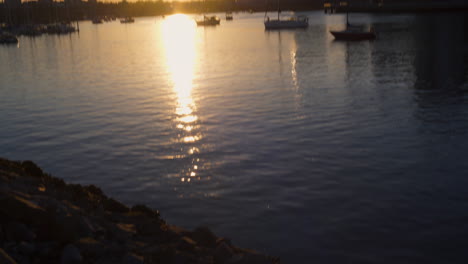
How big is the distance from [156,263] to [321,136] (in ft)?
37.4

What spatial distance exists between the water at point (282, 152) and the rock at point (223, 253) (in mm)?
1291

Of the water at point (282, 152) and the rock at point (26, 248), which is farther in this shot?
the water at point (282, 152)

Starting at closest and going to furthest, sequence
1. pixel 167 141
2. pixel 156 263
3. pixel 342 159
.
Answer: pixel 156 263
pixel 342 159
pixel 167 141

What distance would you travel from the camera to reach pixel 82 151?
17.2 m

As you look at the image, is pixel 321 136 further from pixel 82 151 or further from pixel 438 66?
pixel 438 66

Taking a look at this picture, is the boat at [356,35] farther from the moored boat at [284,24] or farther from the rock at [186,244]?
the rock at [186,244]

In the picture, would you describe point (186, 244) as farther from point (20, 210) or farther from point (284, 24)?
point (284, 24)

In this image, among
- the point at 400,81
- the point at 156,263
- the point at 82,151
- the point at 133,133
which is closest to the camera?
the point at 156,263

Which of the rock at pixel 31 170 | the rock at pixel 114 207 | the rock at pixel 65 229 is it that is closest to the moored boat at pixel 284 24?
the rock at pixel 31 170

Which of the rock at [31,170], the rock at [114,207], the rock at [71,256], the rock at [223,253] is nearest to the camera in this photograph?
the rock at [71,256]

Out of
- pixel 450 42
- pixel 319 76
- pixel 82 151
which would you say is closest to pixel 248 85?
pixel 319 76

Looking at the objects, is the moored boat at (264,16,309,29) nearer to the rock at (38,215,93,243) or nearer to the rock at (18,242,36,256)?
the rock at (38,215,93,243)

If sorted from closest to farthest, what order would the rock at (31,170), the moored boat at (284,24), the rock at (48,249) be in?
the rock at (48,249)
the rock at (31,170)
the moored boat at (284,24)

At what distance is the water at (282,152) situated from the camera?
404 inches
